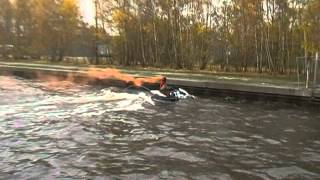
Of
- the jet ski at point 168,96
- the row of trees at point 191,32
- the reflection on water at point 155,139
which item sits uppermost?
the row of trees at point 191,32

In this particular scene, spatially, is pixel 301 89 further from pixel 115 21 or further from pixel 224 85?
pixel 115 21

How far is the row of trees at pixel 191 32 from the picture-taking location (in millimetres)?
33469

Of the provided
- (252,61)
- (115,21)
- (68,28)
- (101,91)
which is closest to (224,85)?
(101,91)

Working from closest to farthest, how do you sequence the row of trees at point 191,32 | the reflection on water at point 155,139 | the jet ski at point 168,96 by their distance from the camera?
the reflection on water at point 155,139 → the jet ski at point 168,96 → the row of trees at point 191,32

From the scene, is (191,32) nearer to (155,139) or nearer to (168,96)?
(168,96)

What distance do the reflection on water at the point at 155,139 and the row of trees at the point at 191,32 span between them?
32.3ft

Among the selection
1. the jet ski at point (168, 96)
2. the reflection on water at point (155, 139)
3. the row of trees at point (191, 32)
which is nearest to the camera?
the reflection on water at point (155, 139)

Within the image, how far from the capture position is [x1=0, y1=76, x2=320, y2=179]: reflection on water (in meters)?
12.3

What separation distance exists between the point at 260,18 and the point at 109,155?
23.1 metres

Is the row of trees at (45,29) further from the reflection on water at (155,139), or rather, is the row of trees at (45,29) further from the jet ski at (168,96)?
the reflection on water at (155,139)

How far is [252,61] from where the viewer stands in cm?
3609

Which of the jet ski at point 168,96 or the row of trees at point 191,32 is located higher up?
the row of trees at point 191,32

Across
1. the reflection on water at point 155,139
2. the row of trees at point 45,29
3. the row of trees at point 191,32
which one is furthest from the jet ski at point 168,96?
the row of trees at point 45,29

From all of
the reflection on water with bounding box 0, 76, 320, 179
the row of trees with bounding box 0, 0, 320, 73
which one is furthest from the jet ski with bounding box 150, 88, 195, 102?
the row of trees with bounding box 0, 0, 320, 73
